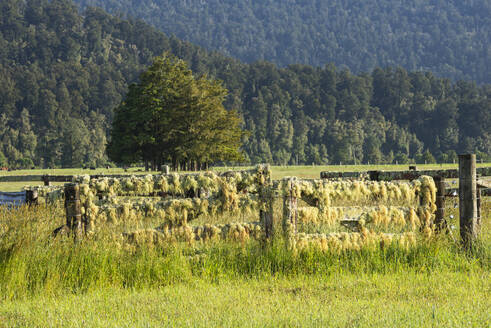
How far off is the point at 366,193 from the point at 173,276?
11.1ft

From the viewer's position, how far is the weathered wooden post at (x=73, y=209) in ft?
26.2

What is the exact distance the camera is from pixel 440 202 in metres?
9.27

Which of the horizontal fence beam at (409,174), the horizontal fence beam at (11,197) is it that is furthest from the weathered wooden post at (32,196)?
the horizontal fence beam at (409,174)

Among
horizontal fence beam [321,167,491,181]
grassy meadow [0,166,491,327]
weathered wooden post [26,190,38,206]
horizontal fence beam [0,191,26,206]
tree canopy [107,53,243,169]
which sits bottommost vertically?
grassy meadow [0,166,491,327]

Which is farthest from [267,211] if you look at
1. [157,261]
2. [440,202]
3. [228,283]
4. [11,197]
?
[11,197]

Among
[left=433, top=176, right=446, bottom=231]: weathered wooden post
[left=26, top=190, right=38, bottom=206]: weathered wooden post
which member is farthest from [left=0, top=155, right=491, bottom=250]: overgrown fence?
[left=26, top=190, right=38, bottom=206]: weathered wooden post

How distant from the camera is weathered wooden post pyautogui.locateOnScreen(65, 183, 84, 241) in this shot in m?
7.99

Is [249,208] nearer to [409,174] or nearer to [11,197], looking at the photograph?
[409,174]

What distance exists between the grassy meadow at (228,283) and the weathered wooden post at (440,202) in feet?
1.11

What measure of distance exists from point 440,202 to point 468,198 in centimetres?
54

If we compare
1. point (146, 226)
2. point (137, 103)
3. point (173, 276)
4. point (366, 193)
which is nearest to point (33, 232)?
point (146, 226)

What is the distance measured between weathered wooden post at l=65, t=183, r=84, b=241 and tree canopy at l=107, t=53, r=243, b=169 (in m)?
47.8

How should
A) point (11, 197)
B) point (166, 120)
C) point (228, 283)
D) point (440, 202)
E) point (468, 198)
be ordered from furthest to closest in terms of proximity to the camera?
point (166, 120), point (11, 197), point (440, 202), point (468, 198), point (228, 283)

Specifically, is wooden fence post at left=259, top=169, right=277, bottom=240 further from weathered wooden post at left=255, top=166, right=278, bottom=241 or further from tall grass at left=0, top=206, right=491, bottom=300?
tall grass at left=0, top=206, right=491, bottom=300
